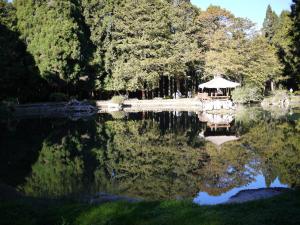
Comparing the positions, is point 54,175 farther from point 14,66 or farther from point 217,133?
point 14,66

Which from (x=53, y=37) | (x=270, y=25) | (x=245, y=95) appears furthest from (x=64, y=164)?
(x=270, y=25)

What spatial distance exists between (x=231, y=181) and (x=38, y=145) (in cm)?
1130

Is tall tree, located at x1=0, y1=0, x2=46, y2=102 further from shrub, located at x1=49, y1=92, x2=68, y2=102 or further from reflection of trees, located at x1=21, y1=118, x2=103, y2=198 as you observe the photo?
reflection of trees, located at x1=21, y1=118, x2=103, y2=198

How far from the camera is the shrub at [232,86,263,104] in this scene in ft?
141

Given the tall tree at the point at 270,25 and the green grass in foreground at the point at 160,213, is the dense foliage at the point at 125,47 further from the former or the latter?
the green grass in foreground at the point at 160,213

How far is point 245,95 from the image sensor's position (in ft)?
141

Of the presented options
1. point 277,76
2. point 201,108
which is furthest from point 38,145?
point 277,76

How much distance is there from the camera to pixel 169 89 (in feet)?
173

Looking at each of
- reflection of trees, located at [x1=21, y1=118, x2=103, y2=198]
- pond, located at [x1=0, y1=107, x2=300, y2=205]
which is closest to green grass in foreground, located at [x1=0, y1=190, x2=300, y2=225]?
pond, located at [x1=0, y1=107, x2=300, y2=205]

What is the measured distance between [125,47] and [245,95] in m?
14.6

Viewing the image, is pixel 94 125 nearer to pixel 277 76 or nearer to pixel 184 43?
pixel 184 43

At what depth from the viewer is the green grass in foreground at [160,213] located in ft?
19.7

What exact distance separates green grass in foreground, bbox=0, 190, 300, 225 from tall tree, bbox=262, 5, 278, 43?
59.0 m

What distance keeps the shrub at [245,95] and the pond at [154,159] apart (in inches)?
618
